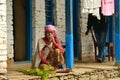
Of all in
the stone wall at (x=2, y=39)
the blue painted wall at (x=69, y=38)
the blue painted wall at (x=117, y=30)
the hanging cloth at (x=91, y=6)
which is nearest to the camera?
the stone wall at (x=2, y=39)

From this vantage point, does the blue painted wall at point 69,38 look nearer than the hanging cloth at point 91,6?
Yes

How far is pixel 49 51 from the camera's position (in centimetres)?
834

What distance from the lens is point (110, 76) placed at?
1034cm

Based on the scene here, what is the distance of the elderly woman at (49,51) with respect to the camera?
27.1 ft

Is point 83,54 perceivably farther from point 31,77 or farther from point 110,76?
point 31,77

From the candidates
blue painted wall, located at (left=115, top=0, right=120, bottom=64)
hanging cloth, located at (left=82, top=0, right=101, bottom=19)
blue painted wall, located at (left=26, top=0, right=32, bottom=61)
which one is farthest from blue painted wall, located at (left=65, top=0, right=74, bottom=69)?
blue painted wall, located at (left=115, top=0, right=120, bottom=64)

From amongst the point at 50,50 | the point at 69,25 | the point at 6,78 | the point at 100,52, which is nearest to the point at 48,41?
the point at 50,50

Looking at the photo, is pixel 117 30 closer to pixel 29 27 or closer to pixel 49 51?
pixel 29 27

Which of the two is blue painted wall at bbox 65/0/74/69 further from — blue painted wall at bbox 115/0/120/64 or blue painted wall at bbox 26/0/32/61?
blue painted wall at bbox 115/0/120/64

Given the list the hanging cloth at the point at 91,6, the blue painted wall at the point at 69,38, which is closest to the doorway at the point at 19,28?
the hanging cloth at the point at 91,6

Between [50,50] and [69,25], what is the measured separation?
3.34ft

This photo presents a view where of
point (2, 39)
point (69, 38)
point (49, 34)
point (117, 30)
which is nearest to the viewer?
point (2, 39)

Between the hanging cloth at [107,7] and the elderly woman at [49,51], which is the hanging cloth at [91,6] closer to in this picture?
the hanging cloth at [107,7]

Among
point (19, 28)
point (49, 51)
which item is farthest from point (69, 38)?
point (19, 28)
